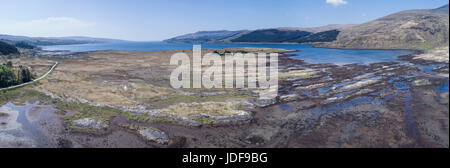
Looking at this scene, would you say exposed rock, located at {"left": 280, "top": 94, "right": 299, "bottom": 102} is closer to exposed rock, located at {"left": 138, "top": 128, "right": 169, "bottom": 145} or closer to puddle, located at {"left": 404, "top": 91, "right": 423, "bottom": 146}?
puddle, located at {"left": 404, "top": 91, "right": 423, "bottom": 146}

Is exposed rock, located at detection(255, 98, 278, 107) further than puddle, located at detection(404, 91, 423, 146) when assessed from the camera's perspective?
Yes

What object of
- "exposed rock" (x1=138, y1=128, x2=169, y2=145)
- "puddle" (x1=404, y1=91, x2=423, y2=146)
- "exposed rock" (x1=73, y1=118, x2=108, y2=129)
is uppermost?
"puddle" (x1=404, y1=91, x2=423, y2=146)

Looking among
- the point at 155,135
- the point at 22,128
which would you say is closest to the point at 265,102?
the point at 155,135

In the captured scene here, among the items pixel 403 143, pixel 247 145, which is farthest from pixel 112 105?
pixel 403 143

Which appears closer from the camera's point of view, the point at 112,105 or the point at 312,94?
the point at 112,105

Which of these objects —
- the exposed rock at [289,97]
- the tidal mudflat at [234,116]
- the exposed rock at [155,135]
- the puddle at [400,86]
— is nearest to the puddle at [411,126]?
the tidal mudflat at [234,116]

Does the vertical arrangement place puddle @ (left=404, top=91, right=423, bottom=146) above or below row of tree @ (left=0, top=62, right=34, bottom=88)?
below

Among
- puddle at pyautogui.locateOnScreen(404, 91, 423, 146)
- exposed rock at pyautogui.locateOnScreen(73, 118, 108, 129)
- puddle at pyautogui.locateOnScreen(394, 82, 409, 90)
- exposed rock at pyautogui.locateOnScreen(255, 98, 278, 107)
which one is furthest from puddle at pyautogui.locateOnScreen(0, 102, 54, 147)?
puddle at pyautogui.locateOnScreen(394, 82, 409, 90)

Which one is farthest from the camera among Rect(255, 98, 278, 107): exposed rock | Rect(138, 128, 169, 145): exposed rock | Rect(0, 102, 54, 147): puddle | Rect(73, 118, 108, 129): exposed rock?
Rect(255, 98, 278, 107): exposed rock
